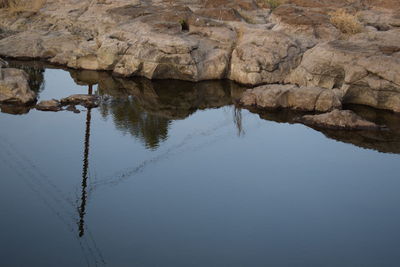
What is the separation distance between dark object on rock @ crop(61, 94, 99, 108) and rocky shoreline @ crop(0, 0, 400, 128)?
4.07 m

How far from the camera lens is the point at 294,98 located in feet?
66.0

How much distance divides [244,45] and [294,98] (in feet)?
15.5

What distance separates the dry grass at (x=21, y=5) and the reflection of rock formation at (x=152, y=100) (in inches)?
429

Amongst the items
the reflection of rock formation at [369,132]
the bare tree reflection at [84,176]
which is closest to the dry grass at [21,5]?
the bare tree reflection at [84,176]

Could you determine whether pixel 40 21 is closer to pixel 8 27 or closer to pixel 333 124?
pixel 8 27

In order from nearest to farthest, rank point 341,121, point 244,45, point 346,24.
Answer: point 341,121 < point 244,45 < point 346,24

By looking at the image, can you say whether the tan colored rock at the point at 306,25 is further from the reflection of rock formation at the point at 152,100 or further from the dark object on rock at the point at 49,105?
the dark object on rock at the point at 49,105

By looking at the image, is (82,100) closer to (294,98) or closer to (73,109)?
(73,109)

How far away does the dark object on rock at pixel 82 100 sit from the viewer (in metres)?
20.1

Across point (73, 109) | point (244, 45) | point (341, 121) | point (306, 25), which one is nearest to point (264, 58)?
point (244, 45)

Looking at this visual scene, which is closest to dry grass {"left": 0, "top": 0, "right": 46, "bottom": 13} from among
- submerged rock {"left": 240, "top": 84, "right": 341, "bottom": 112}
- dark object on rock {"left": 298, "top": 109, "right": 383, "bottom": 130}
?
submerged rock {"left": 240, "top": 84, "right": 341, "bottom": 112}

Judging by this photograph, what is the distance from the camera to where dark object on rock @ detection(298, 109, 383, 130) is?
1830cm

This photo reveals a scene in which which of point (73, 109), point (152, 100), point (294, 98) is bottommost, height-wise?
point (73, 109)

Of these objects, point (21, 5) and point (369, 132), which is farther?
point (21, 5)
